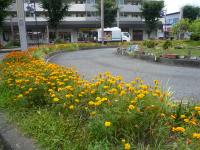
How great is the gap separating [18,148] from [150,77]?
6.96m

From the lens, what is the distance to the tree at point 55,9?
120 ft

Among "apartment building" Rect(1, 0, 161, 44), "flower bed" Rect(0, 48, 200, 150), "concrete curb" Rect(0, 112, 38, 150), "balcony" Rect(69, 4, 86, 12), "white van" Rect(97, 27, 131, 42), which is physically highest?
"balcony" Rect(69, 4, 86, 12)

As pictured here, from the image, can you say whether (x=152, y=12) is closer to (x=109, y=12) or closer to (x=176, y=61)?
(x=109, y=12)

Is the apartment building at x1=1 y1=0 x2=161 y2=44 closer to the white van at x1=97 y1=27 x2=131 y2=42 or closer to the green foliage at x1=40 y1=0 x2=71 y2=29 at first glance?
the green foliage at x1=40 y1=0 x2=71 y2=29

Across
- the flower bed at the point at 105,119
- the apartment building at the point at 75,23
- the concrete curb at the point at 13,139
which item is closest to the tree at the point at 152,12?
the apartment building at the point at 75,23

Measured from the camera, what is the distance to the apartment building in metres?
43.8

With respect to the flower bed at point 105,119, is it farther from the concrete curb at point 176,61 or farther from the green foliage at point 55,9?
the green foliage at point 55,9

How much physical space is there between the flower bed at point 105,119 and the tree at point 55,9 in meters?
34.7

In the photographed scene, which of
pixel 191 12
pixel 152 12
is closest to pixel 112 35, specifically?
pixel 152 12

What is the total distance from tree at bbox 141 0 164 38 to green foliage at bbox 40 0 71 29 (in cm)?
1624

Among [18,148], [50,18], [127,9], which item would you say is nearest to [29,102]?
[18,148]

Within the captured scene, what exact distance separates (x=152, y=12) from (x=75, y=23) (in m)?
15.3

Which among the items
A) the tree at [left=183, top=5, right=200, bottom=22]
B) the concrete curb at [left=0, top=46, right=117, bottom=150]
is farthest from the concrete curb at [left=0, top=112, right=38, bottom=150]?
the tree at [left=183, top=5, right=200, bottom=22]

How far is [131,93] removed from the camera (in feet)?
11.1
